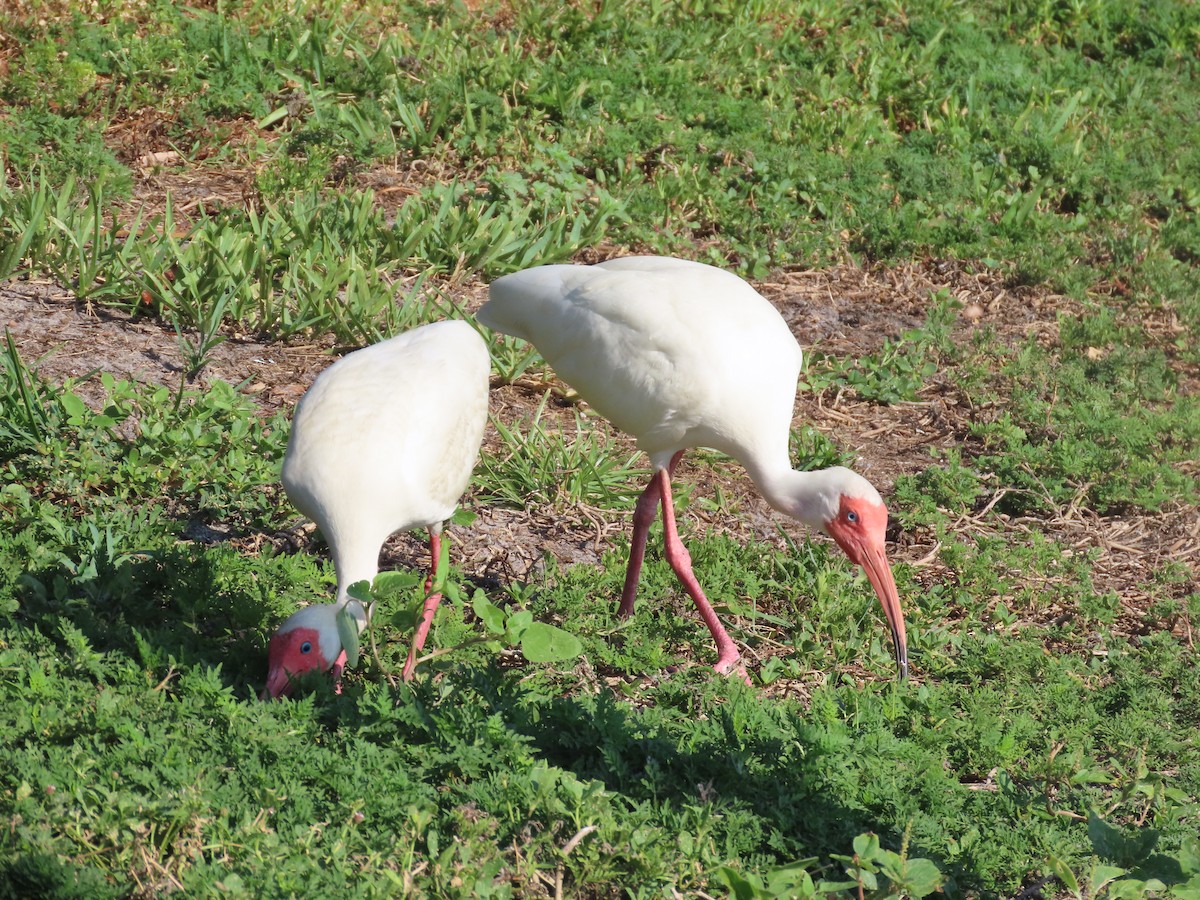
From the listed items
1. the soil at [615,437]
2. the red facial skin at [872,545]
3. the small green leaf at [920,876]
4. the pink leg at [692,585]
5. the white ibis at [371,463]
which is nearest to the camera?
the small green leaf at [920,876]

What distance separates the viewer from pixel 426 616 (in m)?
4.38

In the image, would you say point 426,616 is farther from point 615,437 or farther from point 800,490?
point 615,437

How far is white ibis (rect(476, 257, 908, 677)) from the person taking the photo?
485 centimetres

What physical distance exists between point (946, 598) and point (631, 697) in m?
1.57

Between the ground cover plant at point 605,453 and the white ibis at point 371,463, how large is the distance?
191mm

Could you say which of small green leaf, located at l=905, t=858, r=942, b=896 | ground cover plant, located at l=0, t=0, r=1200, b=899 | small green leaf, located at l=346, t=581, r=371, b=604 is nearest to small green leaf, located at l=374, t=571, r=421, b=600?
small green leaf, located at l=346, t=581, r=371, b=604

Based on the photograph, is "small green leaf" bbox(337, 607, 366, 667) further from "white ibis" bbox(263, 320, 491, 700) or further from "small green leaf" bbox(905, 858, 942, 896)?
"small green leaf" bbox(905, 858, 942, 896)

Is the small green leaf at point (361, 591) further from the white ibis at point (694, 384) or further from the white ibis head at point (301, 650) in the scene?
the white ibis at point (694, 384)

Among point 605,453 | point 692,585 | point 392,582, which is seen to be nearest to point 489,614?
point 392,582

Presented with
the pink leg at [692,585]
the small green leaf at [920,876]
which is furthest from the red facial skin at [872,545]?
the small green leaf at [920,876]

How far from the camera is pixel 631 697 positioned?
15.3 ft

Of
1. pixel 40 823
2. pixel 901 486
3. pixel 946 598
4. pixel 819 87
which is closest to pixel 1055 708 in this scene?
pixel 946 598

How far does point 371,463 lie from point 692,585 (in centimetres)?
146

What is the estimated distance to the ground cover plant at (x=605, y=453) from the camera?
3.50 m
